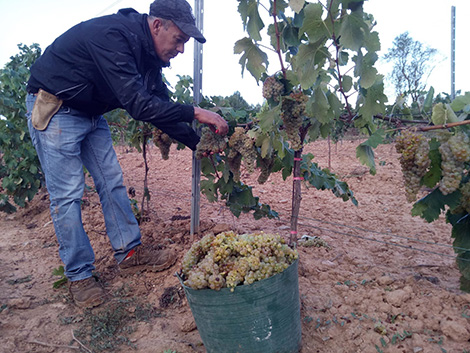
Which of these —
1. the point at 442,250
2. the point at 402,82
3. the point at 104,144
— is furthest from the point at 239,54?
the point at 402,82

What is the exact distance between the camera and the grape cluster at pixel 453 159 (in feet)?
6.00

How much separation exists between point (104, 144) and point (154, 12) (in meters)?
1.09

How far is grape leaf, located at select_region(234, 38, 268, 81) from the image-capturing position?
2.41 m

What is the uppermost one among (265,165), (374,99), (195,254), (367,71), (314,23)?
(314,23)

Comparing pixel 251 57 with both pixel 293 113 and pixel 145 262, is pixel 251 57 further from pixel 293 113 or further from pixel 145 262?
pixel 145 262

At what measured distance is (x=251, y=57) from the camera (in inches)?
95.9

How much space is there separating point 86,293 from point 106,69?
157cm

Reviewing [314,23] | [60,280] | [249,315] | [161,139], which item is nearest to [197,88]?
[161,139]

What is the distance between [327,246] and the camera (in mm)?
3600

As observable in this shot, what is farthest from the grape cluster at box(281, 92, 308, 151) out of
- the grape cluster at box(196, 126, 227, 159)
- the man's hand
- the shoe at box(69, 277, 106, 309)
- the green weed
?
the green weed

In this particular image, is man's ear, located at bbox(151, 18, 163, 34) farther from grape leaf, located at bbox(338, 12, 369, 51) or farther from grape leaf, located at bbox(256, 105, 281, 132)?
grape leaf, located at bbox(338, 12, 369, 51)

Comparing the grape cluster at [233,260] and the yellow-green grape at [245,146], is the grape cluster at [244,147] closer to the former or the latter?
the yellow-green grape at [245,146]

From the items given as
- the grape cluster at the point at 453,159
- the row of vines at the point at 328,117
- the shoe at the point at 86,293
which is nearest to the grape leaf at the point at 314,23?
the row of vines at the point at 328,117

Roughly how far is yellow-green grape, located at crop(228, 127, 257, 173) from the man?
11cm
